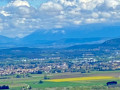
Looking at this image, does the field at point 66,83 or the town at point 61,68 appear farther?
the town at point 61,68

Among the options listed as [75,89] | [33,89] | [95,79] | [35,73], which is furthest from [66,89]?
[35,73]

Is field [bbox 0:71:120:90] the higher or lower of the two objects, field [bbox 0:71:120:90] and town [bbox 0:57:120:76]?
the lower

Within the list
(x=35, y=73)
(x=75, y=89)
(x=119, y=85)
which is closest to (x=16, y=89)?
(x=75, y=89)

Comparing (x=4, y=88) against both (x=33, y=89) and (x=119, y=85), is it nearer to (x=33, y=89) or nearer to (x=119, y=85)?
(x=33, y=89)

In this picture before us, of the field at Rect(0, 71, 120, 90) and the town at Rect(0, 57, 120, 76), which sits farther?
the town at Rect(0, 57, 120, 76)

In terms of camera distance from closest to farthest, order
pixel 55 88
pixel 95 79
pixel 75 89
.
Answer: pixel 75 89
pixel 55 88
pixel 95 79

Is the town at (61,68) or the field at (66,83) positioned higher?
the town at (61,68)

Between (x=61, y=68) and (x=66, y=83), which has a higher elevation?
(x=61, y=68)

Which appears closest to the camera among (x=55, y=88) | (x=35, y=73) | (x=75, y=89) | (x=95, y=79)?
(x=75, y=89)

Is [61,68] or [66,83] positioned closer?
[66,83]

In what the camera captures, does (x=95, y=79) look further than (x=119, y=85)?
Yes

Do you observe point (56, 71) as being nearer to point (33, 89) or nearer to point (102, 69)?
point (102, 69)
